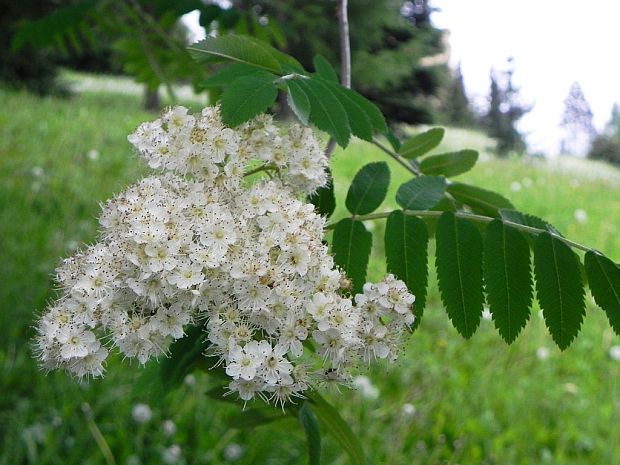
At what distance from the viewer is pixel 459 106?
78.4ft

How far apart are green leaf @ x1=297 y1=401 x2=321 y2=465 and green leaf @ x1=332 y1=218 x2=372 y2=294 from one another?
213 mm

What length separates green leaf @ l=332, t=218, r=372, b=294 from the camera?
1.15 metres

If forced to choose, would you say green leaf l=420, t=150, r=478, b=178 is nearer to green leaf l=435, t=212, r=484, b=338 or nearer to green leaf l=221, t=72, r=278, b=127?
green leaf l=435, t=212, r=484, b=338

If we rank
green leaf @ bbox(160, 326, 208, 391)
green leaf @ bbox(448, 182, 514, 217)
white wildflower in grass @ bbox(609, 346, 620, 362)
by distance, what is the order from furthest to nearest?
1. white wildflower in grass @ bbox(609, 346, 620, 362)
2. green leaf @ bbox(448, 182, 514, 217)
3. green leaf @ bbox(160, 326, 208, 391)

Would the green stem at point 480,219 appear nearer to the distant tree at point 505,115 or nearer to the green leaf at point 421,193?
the green leaf at point 421,193

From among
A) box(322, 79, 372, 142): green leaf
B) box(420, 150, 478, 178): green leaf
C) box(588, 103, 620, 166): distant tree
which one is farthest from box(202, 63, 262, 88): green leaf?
box(588, 103, 620, 166): distant tree

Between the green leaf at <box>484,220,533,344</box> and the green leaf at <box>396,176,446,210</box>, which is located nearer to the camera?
the green leaf at <box>484,220,533,344</box>

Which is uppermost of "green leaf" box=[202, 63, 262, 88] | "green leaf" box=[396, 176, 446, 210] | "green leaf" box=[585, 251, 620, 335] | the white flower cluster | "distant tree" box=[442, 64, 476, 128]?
"green leaf" box=[202, 63, 262, 88]

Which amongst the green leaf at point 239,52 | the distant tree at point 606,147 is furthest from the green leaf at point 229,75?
the distant tree at point 606,147

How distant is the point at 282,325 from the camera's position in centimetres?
90

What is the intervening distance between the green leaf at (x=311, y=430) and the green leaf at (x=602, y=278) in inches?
19.4

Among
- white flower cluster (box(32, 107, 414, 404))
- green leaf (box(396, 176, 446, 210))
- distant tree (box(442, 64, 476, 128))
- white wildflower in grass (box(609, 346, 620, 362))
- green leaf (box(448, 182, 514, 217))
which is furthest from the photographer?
distant tree (box(442, 64, 476, 128))

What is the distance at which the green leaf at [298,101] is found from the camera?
1009 mm

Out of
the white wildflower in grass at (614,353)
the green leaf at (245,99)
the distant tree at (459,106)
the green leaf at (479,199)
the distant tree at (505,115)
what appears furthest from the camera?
the distant tree at (459,106)
